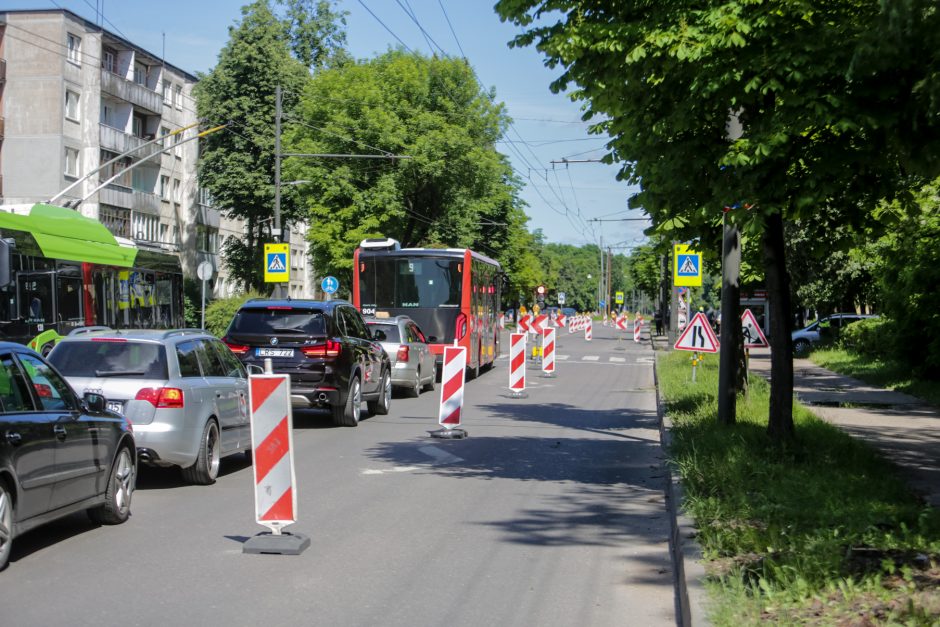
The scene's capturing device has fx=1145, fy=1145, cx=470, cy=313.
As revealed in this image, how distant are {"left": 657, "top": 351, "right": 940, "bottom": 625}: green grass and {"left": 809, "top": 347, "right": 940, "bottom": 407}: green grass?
10.1 m

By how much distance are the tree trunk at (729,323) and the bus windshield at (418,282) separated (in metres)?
13.1

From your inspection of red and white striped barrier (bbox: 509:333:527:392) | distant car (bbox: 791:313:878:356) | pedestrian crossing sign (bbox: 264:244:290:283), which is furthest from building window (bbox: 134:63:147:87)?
red and white striped barrier (bbox: 509:333:527:392)

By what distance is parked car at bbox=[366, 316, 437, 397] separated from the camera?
22.1m

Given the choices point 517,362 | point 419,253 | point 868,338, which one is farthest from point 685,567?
point 868,338

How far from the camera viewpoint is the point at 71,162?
53.5 meters

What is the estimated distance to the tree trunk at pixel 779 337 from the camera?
1129cm

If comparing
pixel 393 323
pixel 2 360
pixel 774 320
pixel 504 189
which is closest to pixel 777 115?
pixel 774 320

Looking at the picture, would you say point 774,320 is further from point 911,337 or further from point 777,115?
point 911,337

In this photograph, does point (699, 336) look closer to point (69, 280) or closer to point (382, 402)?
point (382, 402)

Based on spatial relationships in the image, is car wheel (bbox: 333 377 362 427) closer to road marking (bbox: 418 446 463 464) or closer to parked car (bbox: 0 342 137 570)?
road marking (bbox: 418 446 463 464)

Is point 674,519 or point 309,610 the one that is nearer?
point 309,610

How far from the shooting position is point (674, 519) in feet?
27.9

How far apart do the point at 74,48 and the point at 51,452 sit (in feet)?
167

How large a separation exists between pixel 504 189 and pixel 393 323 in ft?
116
